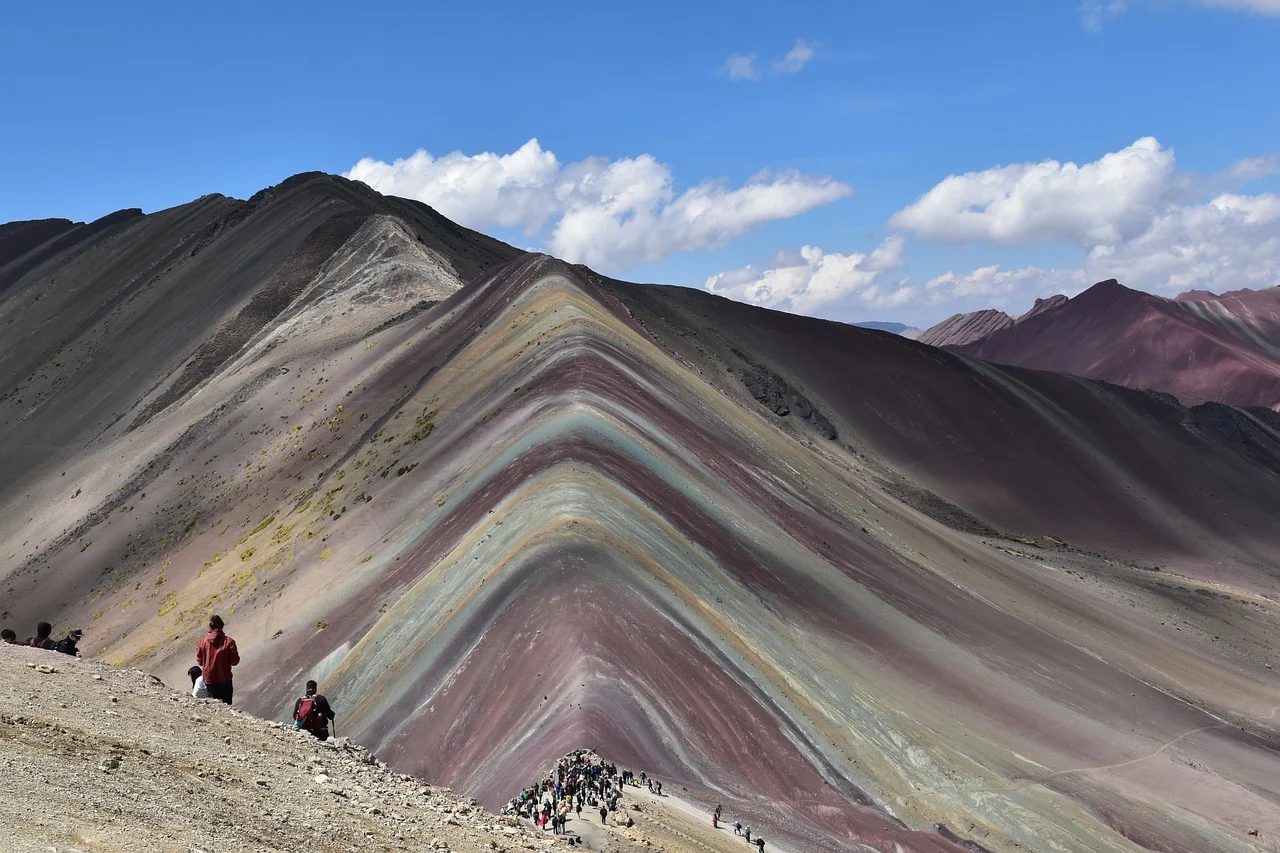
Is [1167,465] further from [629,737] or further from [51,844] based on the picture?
[51,844]

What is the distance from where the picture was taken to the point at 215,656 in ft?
56.7

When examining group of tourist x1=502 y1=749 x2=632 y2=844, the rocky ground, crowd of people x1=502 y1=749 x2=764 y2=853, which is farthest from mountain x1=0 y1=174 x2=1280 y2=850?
the rocky ground

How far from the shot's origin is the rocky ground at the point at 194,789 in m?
10.8

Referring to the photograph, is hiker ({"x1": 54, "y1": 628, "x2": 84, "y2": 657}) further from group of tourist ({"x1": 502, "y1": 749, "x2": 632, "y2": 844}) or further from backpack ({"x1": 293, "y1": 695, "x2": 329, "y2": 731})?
group of tourist ({"x1": 502, "y1": 749, "x2": 632, "y2": 844})

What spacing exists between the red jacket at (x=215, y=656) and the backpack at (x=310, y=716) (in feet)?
4.16

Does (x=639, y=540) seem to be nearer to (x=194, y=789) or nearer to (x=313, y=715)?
(x=313, y=715)

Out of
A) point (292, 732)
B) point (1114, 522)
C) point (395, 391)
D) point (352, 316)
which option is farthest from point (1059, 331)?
point (292, 732)

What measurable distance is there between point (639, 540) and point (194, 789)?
60.3 ft

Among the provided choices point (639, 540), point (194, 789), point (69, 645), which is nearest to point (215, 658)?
point (69, 645)

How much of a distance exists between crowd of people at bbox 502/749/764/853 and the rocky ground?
0.30 m

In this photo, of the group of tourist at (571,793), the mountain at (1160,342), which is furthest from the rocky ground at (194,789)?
the mountain at (1160,342)

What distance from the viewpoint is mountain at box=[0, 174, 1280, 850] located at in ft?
83.1

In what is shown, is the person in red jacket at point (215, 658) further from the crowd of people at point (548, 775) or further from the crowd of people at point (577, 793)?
the crowd of people at point (577, 793)

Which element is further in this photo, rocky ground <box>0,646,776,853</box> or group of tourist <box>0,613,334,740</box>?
group of tourist <box>0,613,334,740</box>
